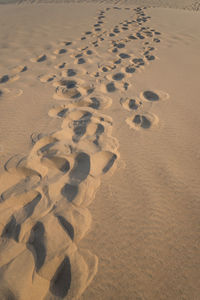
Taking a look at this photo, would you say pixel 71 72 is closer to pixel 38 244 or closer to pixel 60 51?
pixel 60 51

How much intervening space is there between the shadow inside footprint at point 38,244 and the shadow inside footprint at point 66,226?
0.31ft

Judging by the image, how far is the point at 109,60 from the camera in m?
3.04

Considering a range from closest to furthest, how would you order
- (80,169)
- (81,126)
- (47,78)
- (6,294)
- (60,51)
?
(6,294), (80,169), (81,126), (47,78), (60,51)

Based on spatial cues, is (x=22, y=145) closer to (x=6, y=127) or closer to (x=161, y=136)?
(x=6, y=127)

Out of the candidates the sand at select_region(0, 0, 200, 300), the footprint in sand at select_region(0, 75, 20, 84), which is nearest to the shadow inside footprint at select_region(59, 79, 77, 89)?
the sand at select_region(0, 0, 200, 300)

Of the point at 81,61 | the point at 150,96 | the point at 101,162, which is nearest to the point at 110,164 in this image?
the point at 101,162

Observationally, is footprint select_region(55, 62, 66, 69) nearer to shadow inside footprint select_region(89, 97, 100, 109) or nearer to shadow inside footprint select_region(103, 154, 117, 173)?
shadow inside footprint select_region(89, 97, 100, 109)

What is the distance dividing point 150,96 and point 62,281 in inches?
73.6

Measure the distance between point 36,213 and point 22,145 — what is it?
0.64 meters

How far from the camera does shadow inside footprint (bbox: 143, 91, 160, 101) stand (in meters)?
2.09

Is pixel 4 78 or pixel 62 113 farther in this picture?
pixel 4 78

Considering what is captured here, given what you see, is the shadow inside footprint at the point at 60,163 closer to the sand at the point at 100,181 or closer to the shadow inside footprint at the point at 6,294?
the sand at the point at 100,181

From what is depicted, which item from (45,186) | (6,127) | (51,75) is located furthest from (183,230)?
(51,75)

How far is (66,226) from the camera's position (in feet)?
3.38
